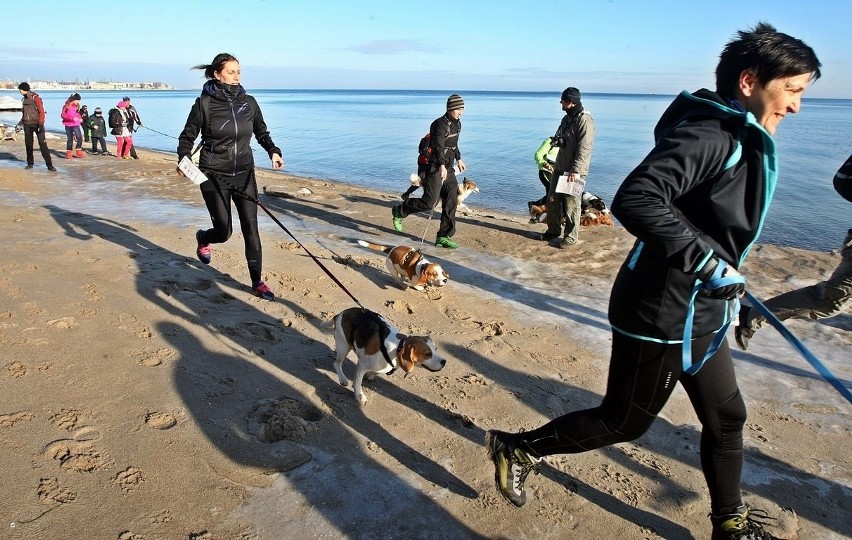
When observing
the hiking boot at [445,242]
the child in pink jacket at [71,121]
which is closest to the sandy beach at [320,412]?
the hiking boot at [445,242]

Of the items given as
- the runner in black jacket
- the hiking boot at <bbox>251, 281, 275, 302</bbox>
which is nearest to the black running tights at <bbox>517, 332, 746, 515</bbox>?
the runner in black jacket

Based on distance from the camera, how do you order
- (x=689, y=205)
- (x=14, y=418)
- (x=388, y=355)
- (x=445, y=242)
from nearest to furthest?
(x=689, y=205) < (x=14, y=418) < (x=388, y=355) < (x=445, y=242)

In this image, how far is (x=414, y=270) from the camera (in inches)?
224

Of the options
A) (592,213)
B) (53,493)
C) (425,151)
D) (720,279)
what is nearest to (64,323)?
(53,493)

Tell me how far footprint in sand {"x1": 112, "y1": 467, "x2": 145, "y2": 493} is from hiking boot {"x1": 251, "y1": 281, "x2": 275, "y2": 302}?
8.19ft

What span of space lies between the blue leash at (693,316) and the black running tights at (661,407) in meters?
0.03

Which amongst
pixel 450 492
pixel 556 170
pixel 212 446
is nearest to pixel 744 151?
pixel 450 492

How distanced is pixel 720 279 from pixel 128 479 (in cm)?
273

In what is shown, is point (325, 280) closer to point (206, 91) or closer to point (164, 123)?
point (206, 91)

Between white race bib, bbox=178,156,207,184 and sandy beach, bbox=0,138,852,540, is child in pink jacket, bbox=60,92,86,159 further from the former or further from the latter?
white race bib, bbox=178,156,207,184

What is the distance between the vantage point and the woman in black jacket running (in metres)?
4.70

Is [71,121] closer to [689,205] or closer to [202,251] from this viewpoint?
[202,251]

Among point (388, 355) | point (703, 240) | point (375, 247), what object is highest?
point (703, 240)

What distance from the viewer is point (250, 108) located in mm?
4984
